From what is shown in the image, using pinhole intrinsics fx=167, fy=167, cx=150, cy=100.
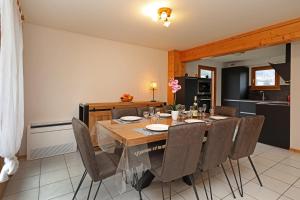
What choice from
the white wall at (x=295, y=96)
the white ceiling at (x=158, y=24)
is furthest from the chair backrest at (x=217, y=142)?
the white wall at (x=295, y=96)

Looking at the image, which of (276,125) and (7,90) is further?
(276,125)

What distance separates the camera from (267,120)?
12.3 feet

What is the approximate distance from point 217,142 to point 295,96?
2797mm

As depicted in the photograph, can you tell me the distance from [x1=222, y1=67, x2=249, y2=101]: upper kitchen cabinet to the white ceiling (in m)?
3.07

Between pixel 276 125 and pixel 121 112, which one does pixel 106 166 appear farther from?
pixel 276 125

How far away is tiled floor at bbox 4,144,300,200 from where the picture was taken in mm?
1890

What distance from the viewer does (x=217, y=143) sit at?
5.60ft

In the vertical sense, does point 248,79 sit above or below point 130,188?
above

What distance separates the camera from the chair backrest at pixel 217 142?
5.42 ft

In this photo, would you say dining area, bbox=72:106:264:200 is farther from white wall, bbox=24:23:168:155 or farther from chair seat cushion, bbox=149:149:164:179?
white wall, bbox=24:23:168:155

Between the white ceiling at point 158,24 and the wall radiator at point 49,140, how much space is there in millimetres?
1831

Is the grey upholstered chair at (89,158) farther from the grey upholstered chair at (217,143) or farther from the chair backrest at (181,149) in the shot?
the grey upholstered chair at (217,143)

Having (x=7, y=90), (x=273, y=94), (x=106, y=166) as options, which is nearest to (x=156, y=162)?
(x=106, y=166)

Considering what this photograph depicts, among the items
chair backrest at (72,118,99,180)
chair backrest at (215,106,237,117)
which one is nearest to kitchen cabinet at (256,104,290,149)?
chair backrest at (215,106,237,117)
